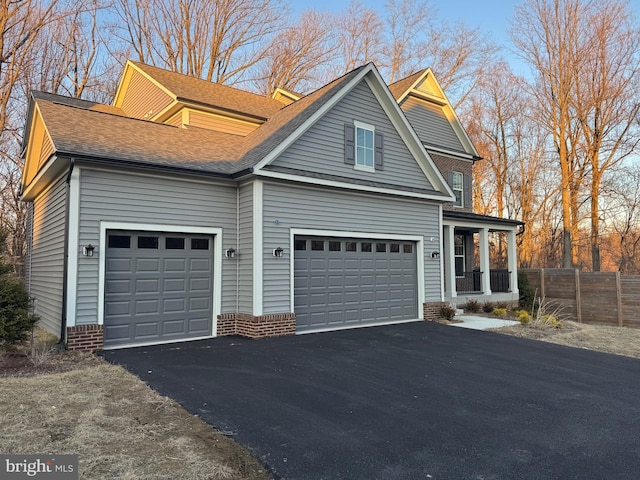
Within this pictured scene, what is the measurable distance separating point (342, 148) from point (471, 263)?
9923mm

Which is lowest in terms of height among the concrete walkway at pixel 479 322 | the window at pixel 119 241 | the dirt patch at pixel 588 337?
the dirt patch at pixel 588 337

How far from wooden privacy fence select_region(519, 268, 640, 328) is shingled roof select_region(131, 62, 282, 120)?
12.6 meters

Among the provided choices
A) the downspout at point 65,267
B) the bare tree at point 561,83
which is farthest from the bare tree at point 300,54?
the downspout at point 65,267

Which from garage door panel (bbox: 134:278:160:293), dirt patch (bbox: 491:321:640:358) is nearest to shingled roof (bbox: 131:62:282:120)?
garage door panel (bbox: 134:278:160:293)

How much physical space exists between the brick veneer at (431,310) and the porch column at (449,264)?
247 cm

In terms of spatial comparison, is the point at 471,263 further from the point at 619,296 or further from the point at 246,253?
the point at 246,253

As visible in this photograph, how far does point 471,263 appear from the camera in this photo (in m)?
19.1

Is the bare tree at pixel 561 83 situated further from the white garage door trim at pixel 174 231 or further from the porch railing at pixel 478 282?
the white garage door trim at pixel 174 231

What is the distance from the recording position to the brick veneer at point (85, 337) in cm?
820

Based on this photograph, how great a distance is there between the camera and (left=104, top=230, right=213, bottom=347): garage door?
29.1 feet

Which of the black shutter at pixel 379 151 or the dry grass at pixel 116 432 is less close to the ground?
the black shutter at pixel 379 151

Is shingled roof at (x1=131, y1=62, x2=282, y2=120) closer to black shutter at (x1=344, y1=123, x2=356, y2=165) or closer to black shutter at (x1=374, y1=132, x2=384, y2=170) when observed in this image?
black shutter at (x1=344, y1=123, x2=356, y2=165)

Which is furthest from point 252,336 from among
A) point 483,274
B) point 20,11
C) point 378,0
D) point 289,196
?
point 378,0

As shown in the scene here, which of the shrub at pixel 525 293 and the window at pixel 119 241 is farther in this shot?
the shrub at pixel 525 293
